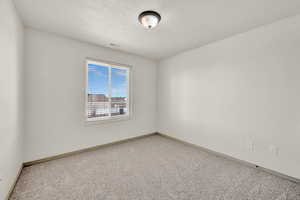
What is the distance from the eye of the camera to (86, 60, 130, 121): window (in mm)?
2969

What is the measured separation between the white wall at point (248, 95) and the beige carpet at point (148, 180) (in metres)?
0.40

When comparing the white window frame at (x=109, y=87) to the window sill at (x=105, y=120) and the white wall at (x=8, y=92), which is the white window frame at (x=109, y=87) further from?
the white wall at (x=8, y=92)

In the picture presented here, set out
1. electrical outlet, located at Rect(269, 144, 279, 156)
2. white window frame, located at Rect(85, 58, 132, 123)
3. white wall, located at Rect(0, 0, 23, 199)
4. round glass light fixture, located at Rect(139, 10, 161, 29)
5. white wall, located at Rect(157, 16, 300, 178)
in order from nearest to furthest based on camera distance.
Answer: white wall, located at Rect(0, 0, 23, 199), round glass light fixture, located at Rect(139, 10, 161, 29), white wall, located at Rect(157, 16, 300, 178), electrical outlet, located at Rect(269, 144, 279, 156), white window frame, located at Rect(85, 58, 132, 123)

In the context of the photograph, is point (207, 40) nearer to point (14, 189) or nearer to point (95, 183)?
point (95, 183)

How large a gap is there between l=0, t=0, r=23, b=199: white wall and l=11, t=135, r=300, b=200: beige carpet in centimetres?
34

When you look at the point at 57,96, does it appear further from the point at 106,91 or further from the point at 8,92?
the point at 106,91

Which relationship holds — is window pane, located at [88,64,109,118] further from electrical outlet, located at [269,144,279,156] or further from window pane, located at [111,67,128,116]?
electrical outlet, located at [269,144,279,156]

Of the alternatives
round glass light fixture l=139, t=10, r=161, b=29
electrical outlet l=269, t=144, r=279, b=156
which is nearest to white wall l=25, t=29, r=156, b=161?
round glass light fixture l=139, t=10, r=161, b=29

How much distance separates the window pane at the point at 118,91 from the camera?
3.35 m

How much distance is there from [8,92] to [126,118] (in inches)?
90.8

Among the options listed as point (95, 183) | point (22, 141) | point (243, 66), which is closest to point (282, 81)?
point (243, 66)

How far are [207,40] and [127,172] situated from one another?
2.98 metres

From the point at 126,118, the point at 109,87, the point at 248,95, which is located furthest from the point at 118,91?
the point at 248,95

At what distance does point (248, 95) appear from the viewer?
2238mm
